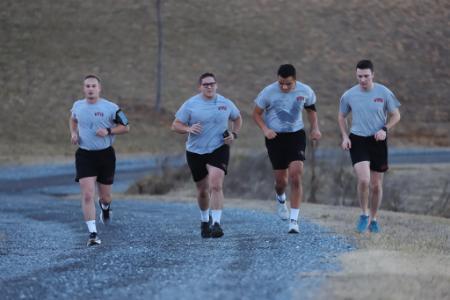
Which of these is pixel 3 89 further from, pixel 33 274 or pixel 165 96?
→ pixel 33 274

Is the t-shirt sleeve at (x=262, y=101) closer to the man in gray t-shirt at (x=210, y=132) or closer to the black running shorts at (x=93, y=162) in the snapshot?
the man in gray t-shirt at (x=210, y=132)

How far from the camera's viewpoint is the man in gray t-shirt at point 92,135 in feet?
46.4

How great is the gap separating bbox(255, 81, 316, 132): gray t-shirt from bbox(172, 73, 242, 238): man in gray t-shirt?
38 centimetres

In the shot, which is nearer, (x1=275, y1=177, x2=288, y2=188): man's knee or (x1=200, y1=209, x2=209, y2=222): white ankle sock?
(x1=200, y1=209, x2=209, y2=222): white ankle sock

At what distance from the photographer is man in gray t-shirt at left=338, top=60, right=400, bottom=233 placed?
14289 millimetres

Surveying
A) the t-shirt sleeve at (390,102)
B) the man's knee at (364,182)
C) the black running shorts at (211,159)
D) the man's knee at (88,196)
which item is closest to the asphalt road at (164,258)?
the man's knee at (88,196)

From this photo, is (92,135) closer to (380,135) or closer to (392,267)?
(380,135)

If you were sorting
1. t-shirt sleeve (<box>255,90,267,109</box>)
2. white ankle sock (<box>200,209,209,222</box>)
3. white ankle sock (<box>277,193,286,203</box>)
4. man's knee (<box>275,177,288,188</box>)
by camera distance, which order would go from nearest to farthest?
t-shirt sleeve (<box>255,90,267,109</box>)
white ankle sock (<box>200,209,209,222</box>)
man's knee (<box>275,177,288,188</box>)
white ankle sock (<box>277,193,286,203</box>)

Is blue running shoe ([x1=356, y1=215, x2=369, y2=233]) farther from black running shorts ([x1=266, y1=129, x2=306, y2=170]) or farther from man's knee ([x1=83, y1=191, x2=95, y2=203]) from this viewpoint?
man's knee ([x1=83, y1=191, x2=95, y2=203])

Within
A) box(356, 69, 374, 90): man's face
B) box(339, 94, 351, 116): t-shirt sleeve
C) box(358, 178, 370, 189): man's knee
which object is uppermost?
box(356, 69, 374, 90): man's face

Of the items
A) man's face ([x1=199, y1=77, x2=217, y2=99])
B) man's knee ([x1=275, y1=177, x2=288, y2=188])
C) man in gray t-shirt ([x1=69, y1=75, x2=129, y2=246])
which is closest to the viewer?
man's face ([x1=199, y1=77, x2=217, y2=99])

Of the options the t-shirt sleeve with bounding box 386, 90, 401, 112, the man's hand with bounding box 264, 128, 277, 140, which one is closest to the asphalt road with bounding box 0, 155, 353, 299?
the man's hand with bounding box 264, 128, 277, 140

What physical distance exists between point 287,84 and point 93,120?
7.81 ft

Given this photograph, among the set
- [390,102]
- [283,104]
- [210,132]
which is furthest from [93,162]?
[390,102]
